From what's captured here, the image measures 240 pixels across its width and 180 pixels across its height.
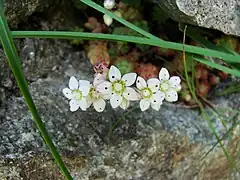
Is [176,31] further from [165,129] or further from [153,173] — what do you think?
[153,173]

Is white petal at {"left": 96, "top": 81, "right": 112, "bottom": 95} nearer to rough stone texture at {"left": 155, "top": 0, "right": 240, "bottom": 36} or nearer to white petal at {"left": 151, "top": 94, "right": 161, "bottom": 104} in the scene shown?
white petal at {"left": 151, "top": 94, "right": 161, "bottom": 104}

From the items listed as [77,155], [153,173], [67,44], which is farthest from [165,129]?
[67,44]

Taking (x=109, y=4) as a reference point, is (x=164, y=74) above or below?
below

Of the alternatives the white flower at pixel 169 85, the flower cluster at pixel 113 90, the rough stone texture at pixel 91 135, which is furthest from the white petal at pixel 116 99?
the rough stone texture at pixel 91 135

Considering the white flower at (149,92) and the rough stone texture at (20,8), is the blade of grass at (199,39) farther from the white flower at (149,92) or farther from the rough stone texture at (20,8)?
the rough stone texture at (20,8)

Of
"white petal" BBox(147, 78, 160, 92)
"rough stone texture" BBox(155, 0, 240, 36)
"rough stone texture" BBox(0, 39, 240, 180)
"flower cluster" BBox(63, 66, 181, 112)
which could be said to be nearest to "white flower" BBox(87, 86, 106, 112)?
"flower cluster" BBox(63, 66, 181, 112)

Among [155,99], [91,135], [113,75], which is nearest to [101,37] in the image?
[113,75]

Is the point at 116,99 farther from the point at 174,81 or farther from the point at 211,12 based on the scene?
the point at 211,12
